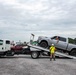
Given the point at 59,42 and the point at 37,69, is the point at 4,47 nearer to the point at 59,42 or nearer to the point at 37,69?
the point at 59,42

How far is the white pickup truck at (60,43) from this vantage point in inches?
990

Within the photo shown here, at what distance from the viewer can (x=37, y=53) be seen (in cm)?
2542

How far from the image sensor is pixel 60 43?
25297 millimetres

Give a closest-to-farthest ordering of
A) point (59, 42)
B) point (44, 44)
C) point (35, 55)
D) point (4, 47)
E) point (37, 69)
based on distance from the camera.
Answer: point (37, 69), point (35, 55), point (59, 42), point (4, 47), point (44, 44)

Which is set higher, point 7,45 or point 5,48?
point 7,45

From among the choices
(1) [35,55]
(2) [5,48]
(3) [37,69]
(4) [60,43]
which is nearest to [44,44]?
(1) [35,55]

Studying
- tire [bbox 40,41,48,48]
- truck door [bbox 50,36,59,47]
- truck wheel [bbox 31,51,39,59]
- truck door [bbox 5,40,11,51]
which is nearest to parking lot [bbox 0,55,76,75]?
truck wheel [bbox 31,51,39,59]

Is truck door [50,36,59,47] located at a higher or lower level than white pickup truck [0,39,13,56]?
higher

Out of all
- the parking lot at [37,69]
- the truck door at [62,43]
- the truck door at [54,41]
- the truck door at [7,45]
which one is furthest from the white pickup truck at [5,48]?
the parking lot at [37,69]

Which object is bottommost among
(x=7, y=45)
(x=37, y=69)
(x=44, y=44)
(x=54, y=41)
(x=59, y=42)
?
(x=37, y=69)

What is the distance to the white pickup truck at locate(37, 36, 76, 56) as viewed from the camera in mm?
25141

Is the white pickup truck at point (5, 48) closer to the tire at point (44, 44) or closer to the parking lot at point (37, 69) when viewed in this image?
the tire at point (44, 44)

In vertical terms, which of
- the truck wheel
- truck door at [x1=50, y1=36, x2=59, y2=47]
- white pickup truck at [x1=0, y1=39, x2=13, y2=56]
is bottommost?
the truck wheel

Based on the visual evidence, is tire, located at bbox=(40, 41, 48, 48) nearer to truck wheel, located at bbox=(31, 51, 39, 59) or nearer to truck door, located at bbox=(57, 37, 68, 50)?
truck wheel, located at bbox=(31, 51, 39, 59)
